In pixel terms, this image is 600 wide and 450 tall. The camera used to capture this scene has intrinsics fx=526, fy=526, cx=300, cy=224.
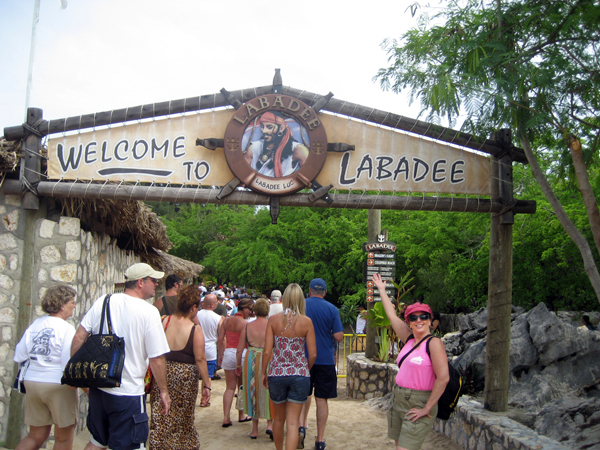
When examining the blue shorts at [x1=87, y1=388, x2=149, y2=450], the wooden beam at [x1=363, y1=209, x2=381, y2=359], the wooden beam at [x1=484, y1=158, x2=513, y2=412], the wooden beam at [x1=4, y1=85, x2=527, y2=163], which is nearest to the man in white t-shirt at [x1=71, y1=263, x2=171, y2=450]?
the blue shorts at [x1=87, y1=388, x2=149, y2=450]

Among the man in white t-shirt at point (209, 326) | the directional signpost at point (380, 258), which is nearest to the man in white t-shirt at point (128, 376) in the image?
the man in white t-shirt at point (209, 326)

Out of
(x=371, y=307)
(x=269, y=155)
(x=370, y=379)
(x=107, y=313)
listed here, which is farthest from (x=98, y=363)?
(x=371, y=307)

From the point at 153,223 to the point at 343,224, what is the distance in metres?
11.0

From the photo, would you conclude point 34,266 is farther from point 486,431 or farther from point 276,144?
point 486,431

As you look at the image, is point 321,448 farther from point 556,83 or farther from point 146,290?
point 556,83

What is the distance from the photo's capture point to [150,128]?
605cm

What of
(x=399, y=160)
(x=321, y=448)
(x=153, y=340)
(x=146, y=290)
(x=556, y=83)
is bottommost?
(x=321, y=448)

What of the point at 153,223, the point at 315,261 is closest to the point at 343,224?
the point at 315,261

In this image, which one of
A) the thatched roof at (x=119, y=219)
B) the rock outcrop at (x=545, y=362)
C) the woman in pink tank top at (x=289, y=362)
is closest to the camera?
the woman in pink tank top at (x=289, y=362)

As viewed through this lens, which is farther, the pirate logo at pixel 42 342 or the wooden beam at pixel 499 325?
the wooden beam at pixel 499 325

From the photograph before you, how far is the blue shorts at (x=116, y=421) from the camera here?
365 centimetres

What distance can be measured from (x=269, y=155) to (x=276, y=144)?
0.50 feet

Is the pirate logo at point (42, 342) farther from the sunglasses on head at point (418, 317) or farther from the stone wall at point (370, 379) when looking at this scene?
the stone wall at point (370, 379)

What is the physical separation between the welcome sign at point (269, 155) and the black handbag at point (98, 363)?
262cm
